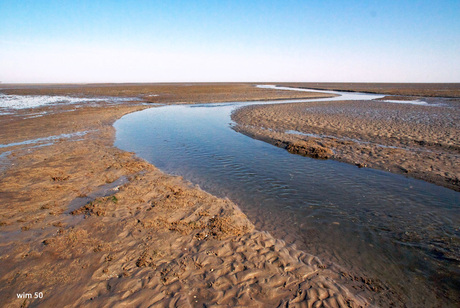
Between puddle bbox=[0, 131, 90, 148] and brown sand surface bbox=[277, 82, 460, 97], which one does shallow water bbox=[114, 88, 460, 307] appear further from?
brown sand surface bbox=[277, 82, 460, 97]

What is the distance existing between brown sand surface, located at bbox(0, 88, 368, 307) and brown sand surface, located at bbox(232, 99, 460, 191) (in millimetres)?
7524

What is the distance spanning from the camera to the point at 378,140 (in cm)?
1448

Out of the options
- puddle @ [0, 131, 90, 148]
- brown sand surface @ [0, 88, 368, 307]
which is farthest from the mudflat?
puddle @ [0, 131, 90, 148]

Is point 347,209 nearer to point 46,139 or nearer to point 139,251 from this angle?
point 139,251

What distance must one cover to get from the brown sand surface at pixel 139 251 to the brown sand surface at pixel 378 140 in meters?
7.52

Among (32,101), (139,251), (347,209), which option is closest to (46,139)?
(139,251)

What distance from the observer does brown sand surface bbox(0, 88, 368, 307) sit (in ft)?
13.8

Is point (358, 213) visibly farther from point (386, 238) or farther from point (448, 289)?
point (448, 289)

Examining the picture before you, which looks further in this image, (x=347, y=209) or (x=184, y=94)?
(x=184, y=94)

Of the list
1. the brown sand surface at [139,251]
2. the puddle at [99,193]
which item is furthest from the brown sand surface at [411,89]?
the puddle at [99,193]

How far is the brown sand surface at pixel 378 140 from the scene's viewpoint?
1054 centimetres

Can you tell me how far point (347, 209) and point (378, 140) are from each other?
9038mm

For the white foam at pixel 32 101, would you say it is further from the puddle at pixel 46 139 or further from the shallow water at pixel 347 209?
the shallow water at pixel 347 209

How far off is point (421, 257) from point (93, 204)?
860cm
